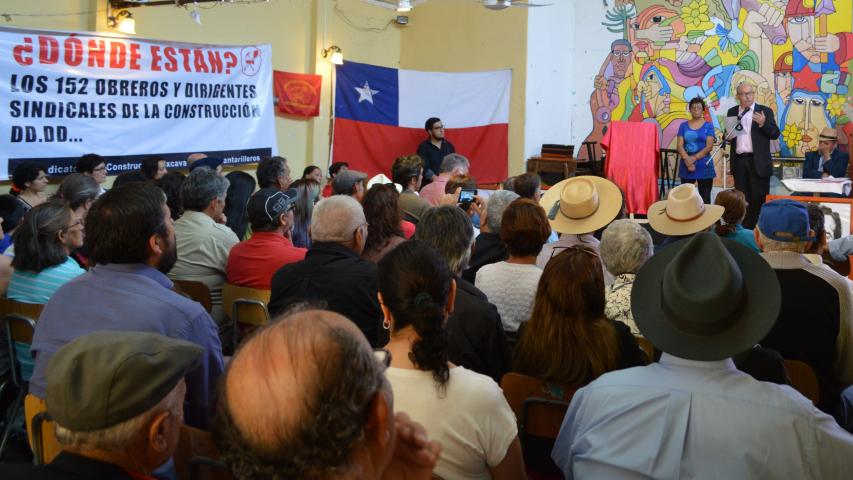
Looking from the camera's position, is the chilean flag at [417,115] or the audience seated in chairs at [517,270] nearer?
the audience seated in chairs at [517,270]

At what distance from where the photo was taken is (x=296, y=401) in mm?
956

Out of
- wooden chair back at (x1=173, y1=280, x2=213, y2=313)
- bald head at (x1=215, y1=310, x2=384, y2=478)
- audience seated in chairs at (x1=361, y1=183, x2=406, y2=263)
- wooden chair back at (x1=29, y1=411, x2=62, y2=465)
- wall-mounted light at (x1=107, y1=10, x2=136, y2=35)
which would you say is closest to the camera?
bald head at (x1=215, y1=310, x2=384, y2=478)

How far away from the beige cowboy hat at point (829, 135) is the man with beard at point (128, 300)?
28.1 ft

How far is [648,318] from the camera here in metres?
1.98

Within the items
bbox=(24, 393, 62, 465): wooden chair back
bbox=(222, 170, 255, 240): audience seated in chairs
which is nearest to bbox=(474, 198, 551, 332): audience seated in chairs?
bbox=(24, 393, 62, 465): wooden chair back

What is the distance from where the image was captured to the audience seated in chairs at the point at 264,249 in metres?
4.00

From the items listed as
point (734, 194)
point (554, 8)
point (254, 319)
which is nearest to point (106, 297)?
point (254, 319)

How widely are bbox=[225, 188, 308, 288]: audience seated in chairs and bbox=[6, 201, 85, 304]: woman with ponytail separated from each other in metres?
0.76

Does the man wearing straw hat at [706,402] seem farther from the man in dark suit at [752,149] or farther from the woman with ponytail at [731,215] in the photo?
the man in dark suit at [752,149]

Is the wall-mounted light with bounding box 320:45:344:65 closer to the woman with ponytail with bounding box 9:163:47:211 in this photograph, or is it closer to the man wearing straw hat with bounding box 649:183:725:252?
the woman with ponytail with bounding box 9:163:47:211

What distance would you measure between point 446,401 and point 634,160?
8334mm

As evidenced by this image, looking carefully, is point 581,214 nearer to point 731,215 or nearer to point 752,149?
point 731,215

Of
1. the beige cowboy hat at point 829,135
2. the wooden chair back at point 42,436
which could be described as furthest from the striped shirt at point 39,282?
the beige cowboy hat at point 829,135

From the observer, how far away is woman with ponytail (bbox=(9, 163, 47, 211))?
604 centimetres
